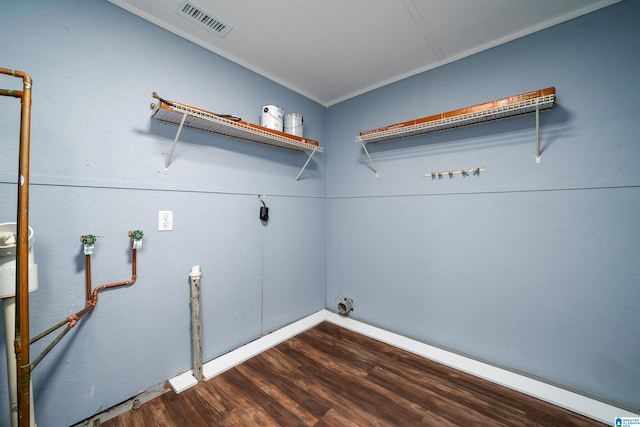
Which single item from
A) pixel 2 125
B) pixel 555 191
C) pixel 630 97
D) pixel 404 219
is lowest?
pixel 404 219

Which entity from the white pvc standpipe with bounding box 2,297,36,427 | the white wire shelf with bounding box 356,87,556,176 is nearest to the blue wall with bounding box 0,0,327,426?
the white pvc standpipe with bounding box 2,297,36,427

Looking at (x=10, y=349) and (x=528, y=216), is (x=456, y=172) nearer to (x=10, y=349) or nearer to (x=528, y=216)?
(x=528, y=216)

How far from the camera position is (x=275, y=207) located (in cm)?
237

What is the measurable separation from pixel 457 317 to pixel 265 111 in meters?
2.33

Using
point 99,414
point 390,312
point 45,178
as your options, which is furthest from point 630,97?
point 99,414

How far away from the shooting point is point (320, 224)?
2.84m

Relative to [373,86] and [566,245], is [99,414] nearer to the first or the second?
[566,245]

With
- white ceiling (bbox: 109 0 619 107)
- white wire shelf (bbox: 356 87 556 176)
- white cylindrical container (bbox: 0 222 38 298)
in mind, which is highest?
white ceiling (bbox: 109 0 619 107)

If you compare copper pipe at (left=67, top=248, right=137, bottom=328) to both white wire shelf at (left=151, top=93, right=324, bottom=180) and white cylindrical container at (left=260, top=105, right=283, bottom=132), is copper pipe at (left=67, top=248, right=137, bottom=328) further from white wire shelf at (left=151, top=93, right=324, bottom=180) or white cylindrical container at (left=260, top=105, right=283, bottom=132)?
white cylindrical container at (left=260, top=105, right=283, bottom=132)

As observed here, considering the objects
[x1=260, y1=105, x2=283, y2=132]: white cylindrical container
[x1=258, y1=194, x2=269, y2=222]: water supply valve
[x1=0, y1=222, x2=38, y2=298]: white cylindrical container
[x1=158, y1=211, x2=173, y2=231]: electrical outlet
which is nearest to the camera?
[x1=0, y1=222, x2=38, y2=298]: white cylindrical container

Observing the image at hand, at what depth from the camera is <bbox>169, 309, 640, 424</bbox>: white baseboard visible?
146cm

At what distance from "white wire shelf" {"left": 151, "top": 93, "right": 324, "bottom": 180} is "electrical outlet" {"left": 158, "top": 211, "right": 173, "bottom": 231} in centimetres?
32

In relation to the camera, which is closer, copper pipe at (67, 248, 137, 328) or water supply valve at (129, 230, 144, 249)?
copper pipe at (67, 248, 137, 328)

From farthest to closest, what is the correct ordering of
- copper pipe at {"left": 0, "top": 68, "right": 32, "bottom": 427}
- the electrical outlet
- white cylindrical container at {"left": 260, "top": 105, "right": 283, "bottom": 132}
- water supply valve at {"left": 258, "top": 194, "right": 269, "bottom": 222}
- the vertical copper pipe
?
water supply valve at {"left": 258, "top": 194, "right": 269, "bottom": 222} → white cylindrical container at {"left": 260, "top": 105, "right": 283, "bottom": 132} → the electrical outlet → the vertical copper pipe → copper pipe at {"left": 0, "top": 68, "right": 32, "bottom": 427}
